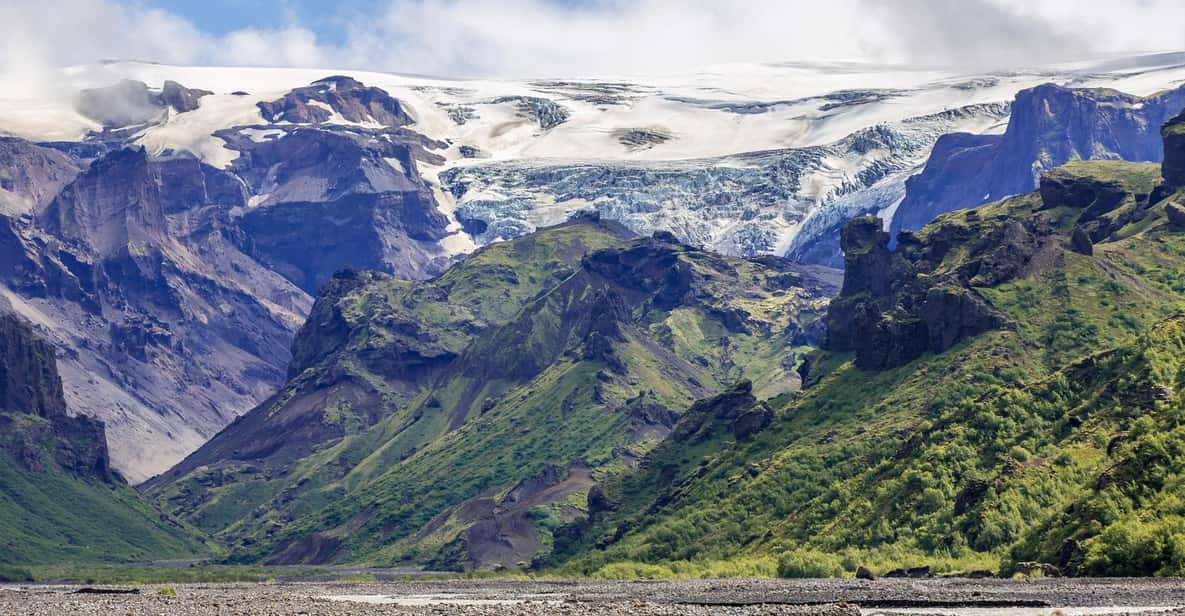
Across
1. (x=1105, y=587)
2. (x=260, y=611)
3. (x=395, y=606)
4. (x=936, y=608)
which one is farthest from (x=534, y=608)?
(x=1105, y=587)

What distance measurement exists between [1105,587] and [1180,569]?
1178 centimetres

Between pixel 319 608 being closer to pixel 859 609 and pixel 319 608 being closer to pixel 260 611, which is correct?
pixel 260 611

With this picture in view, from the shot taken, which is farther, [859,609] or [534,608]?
[534,608]

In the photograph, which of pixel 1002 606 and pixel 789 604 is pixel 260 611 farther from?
pixel 1002 606

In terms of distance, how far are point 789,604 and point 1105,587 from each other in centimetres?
2851

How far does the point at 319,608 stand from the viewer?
196m

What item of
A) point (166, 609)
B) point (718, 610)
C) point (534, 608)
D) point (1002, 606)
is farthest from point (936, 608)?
point (166, 609)

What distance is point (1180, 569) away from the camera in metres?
196

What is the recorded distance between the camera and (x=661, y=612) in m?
183

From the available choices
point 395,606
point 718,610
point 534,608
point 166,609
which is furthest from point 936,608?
point 166,609

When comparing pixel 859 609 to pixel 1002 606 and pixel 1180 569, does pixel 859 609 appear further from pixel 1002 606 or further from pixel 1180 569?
pixel 1180 569

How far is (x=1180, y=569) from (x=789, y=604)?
35796mm

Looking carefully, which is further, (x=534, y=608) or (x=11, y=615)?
(x=534, y=608)

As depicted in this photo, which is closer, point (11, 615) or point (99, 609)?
point (11, 615)
